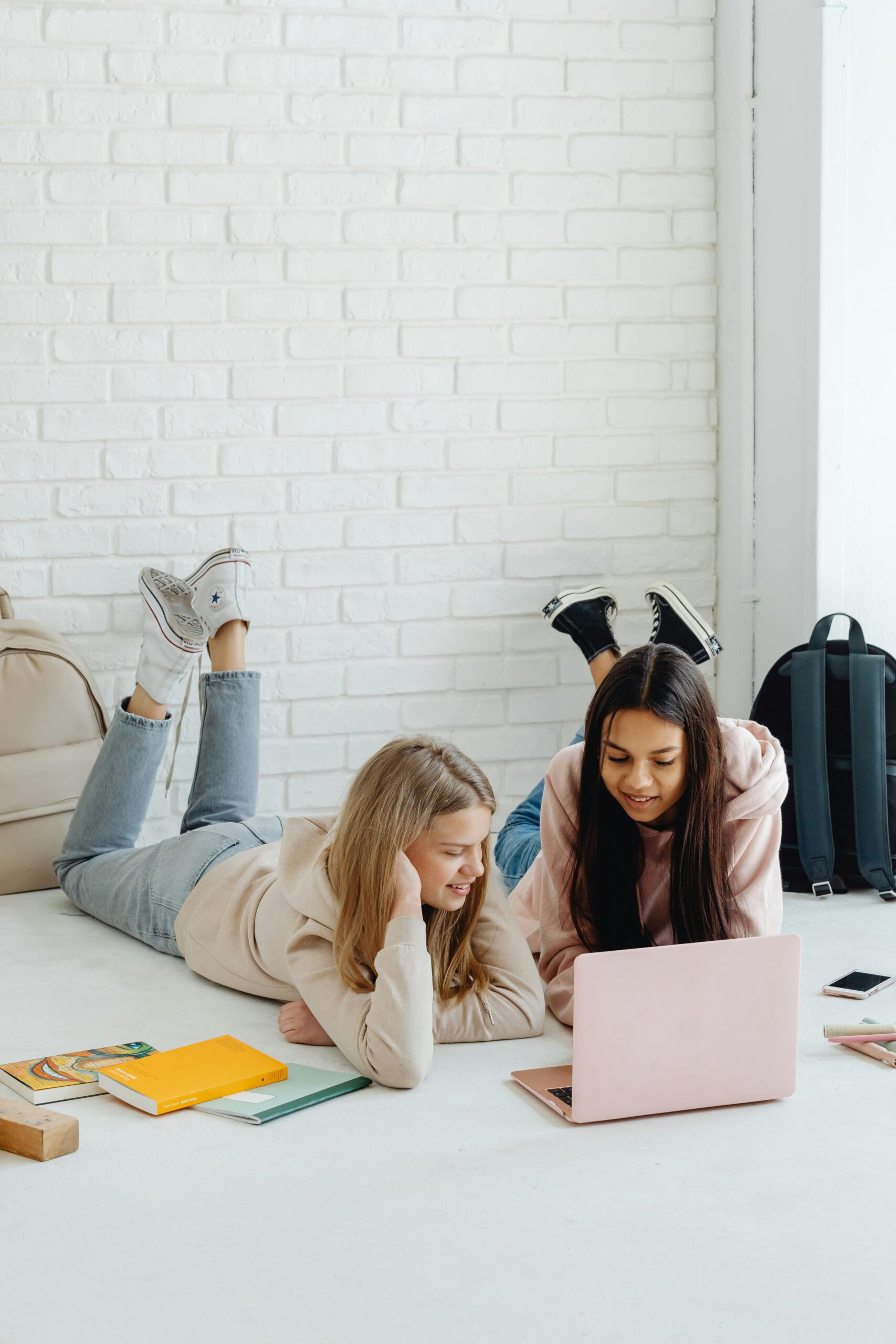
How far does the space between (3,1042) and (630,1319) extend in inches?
42.1

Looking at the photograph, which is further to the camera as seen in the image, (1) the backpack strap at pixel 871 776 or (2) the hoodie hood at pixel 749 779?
(1) the backpack strap at pixel 871 776

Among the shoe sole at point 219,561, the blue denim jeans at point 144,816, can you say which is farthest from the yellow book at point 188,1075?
the shoe sole at point 219,561

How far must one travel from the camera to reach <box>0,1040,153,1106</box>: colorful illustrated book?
165 cm

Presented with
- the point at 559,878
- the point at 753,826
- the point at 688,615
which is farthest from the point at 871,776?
the point at 559,878

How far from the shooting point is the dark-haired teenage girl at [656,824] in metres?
1.82

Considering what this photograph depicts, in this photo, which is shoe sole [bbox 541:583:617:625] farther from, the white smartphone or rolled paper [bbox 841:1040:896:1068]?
rolled paper [bbox 841:1040:896:1068]

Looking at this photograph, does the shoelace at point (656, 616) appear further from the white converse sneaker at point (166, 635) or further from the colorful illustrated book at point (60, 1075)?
the colorful illustrated book at point (60, 1075)

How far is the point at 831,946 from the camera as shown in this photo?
233 cm

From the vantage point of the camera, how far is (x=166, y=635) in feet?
8.49

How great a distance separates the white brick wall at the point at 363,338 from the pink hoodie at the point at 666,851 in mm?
1148

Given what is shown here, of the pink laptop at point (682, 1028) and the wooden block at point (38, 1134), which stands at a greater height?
the pink laptop at point (682, 1028)

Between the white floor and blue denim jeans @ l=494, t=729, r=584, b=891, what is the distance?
2.36 ft

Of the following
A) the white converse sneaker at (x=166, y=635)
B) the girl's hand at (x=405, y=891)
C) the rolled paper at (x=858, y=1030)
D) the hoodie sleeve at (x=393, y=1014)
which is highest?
the white converse sneaker at (x=166, y=635)

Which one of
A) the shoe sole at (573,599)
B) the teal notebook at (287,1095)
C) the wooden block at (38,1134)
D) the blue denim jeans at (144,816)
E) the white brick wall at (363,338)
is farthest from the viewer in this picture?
the shoe sole at (573,599)
